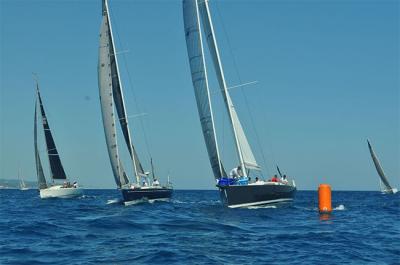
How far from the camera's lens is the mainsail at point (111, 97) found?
47844mm

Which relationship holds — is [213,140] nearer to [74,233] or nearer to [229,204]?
[229,204]

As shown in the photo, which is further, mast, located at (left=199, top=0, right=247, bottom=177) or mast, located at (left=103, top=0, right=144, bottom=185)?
mast, located at (left=103, top=0, right=144, bottom=185)

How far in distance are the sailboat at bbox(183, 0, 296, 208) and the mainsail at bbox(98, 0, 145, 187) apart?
1172cm

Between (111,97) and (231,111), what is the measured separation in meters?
15.5

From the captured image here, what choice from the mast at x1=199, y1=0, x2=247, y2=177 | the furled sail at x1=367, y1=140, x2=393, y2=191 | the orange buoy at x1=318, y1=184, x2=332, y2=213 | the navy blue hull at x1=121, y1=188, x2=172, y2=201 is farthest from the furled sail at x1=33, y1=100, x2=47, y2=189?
the furled sail at x1=367, y1=140, x2=393, y2=191

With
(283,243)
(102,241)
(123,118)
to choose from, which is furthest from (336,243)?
(123,118)

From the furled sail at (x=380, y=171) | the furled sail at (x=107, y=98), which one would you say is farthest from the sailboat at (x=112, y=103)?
the furled sail at (x=380, y=171)

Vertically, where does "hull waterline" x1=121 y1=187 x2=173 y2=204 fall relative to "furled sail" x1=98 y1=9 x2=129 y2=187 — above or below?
below

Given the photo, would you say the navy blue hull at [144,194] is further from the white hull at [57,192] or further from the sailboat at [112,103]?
the white hull at [57,192]

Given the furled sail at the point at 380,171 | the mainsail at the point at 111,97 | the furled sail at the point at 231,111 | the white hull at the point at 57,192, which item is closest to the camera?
the furled sail at the point at 231,111

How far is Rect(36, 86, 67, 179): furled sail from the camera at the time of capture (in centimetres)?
6694

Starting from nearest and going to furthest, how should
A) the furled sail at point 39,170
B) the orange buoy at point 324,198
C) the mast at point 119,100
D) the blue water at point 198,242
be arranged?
the blue water at point 198,242, the orange buoy at point 324,198, the mast at point 119,100, the furled sail at point 39,170

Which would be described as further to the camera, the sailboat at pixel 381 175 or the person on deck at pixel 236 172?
the sailboat at pixel 381 175

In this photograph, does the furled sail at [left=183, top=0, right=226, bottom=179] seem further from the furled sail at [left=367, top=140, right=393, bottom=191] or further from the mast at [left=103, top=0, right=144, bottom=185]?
the furled sail at [left=367, top=140, right=393, bottom=191]
